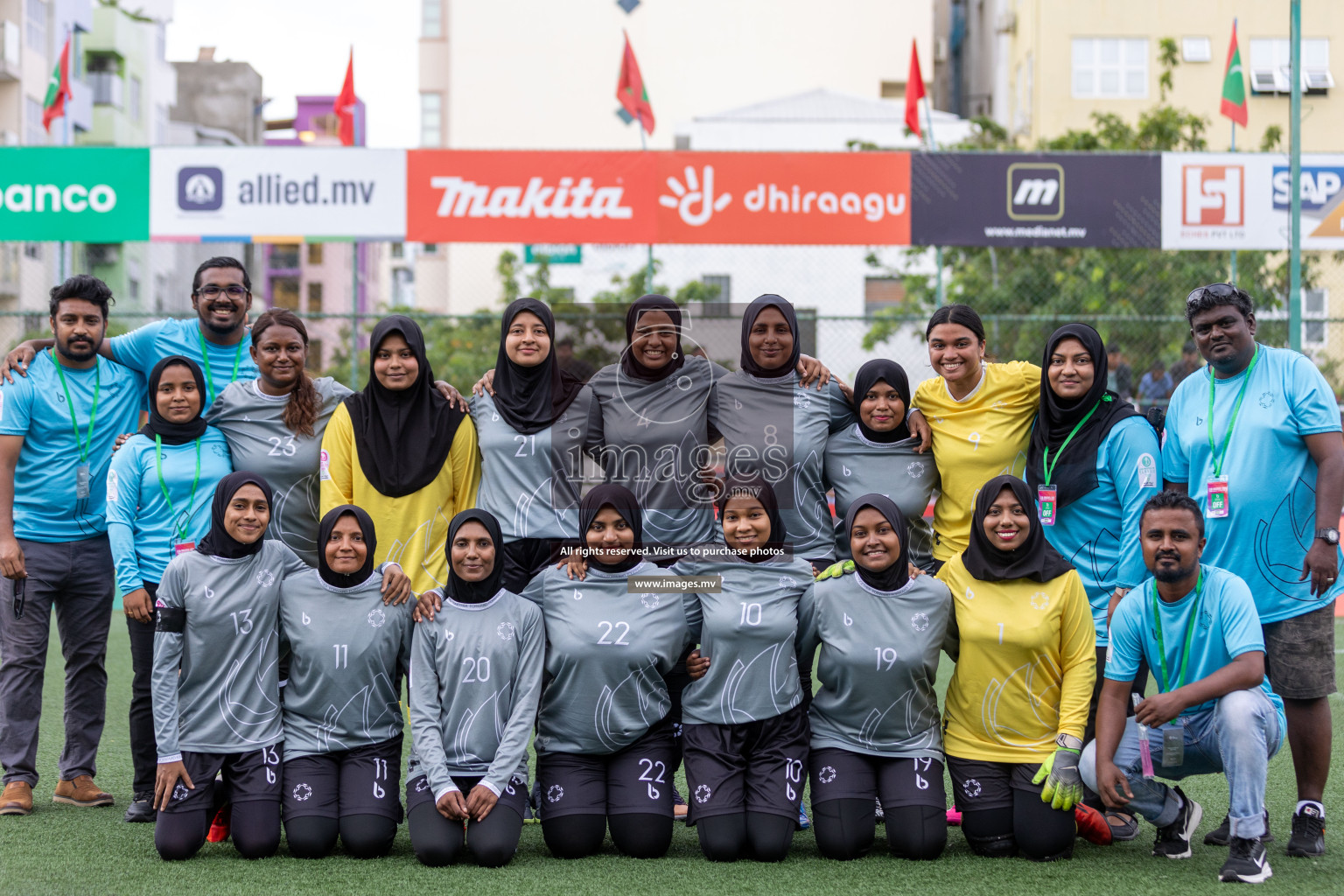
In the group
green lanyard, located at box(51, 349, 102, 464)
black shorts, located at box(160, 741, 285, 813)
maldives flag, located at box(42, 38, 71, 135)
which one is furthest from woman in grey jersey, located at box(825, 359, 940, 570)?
maldives flag, located at box(42, 38, 71, 135)

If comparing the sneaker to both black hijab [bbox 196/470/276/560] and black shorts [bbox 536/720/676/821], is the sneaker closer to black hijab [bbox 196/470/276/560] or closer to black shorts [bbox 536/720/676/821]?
black shorts [bbox 536/720/676/821]

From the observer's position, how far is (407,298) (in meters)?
55.1

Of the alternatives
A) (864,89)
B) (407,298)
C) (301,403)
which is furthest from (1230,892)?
(407,298)

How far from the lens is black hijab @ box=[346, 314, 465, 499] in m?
4.71

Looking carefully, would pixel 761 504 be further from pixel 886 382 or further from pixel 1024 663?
pixel 1024 663

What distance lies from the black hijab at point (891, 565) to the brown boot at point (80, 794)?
3.09 m

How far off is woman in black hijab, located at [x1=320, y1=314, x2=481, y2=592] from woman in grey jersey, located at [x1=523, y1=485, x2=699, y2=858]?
554 mm

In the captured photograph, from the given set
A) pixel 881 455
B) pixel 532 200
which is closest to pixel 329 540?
pixel 881 455

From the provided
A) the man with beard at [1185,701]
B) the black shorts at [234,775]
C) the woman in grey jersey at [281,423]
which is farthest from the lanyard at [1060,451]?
the black shorts at [234,775]

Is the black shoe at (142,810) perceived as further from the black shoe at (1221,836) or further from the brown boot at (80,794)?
the black shoe at (1221,836)

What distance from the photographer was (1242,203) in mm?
11312

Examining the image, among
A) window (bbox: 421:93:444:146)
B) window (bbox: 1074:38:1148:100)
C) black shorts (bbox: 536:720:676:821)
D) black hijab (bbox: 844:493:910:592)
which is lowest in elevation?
black shorts (bbox: 536:720:676:821)

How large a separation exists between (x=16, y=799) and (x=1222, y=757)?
4.37 metres

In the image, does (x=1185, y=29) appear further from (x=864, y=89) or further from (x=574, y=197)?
(x=574, y=197)
